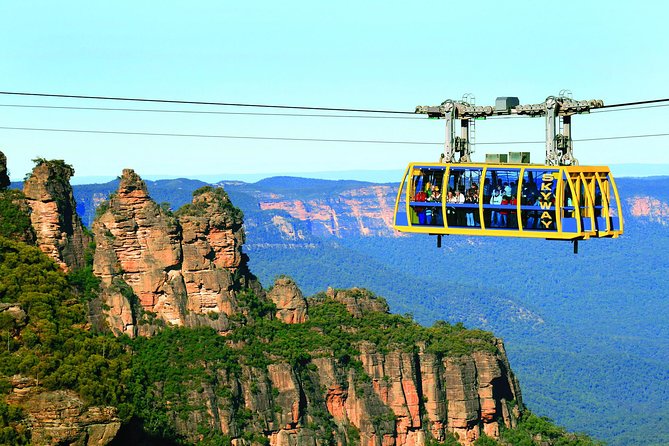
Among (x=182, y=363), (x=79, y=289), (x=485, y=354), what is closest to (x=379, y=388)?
(x=485, y=354)

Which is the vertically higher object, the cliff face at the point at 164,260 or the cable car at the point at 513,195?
the cable car at the point at 513,195

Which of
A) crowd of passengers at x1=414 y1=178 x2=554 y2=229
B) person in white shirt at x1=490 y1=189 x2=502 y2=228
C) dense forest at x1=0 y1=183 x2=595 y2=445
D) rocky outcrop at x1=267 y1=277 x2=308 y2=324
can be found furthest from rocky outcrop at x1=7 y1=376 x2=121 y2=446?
rocky outcrop at x1=267 y1=277 x2=308 y2=324

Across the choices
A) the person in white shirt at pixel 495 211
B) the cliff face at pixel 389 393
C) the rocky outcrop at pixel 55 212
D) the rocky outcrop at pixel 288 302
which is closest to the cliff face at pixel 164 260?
the rocky outcrop at pixel 55 212

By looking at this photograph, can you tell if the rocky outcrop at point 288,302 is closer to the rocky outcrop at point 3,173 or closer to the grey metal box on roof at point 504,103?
the rocky outcrop at point 3,173

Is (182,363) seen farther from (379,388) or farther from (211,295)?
(379,388)

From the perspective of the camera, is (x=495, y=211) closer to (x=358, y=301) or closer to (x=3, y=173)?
(x=3, y=173)

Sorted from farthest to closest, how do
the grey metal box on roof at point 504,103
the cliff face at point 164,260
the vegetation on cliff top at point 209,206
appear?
1. the vegetation on cliff top at point 209,206
2. the cliff face at point 164,260
3. the grey metal box on roof at point 504,103

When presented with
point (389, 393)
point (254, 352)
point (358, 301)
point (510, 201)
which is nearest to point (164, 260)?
point (254, 352)

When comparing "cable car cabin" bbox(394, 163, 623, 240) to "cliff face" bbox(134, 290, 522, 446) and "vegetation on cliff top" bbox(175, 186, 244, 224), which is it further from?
"vegetation on cliff top" bbox(175, 186, 244, 224)
